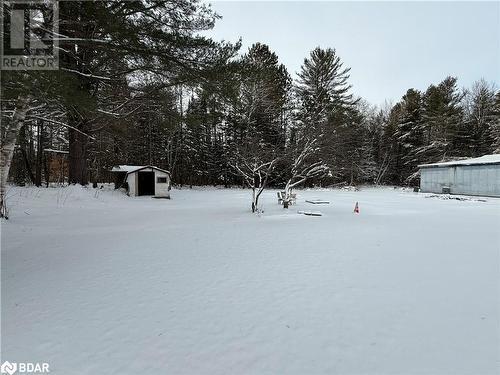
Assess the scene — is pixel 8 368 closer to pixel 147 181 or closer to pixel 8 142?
pixel 8 142

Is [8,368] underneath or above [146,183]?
underneath

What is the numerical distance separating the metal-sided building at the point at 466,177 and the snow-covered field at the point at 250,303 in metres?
18.2

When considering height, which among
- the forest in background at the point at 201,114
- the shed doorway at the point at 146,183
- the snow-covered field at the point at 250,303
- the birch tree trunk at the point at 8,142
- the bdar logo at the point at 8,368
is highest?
the forest in background at the point at 201,114

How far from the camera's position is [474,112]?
128 ft

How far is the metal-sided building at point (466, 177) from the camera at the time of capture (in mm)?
22109

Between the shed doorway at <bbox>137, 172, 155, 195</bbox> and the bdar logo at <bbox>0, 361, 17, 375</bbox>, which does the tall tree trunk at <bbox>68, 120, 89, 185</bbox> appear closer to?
the shed doorway at <bbox>137, 172, 155, 195</bbox>

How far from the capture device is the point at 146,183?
21453 mm

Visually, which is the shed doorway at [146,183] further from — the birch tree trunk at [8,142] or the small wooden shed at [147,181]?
the birch tree trunk at [8,142]

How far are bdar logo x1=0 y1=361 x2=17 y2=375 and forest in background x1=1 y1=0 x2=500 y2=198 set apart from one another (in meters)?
3.83

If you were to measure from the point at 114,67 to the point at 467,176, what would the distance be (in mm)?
27462

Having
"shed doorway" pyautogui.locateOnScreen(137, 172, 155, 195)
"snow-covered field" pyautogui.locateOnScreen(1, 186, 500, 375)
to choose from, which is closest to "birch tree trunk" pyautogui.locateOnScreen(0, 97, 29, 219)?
"snow-covered field" pyautogui.locateOnScreen(1, 186, 500, 375)

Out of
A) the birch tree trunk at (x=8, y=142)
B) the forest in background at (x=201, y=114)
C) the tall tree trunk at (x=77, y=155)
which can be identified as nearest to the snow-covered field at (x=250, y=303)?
the birch tree trunk at (x=8, y=142)

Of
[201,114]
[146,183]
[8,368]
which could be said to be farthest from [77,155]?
[8,368]

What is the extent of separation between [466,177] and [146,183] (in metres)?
26.2
